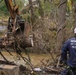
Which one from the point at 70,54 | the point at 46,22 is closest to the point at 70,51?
the point at 70,54

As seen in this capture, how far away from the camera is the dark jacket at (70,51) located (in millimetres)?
7918

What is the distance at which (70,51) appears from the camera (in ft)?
26.2

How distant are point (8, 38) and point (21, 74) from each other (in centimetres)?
179

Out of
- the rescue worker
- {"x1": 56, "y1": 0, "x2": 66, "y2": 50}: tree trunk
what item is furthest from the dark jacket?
{"x1": 56, "y1": 0, "x2": 66, "y2": 50}: tree trunk

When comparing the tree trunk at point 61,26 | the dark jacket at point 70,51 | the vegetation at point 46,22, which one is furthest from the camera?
the tree trunk at point 61,26

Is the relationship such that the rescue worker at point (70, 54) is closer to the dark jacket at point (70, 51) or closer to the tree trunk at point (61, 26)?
the dark jacket at point (70, 51)

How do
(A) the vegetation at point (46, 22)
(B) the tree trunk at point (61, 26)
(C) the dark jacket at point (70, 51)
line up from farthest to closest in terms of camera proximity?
(B) the tree trunk at point (61, 26), (A) the vegetation at point (46, 22), (C) the dark jacket at point (70, 51)

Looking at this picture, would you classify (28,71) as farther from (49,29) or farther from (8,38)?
(49,29)

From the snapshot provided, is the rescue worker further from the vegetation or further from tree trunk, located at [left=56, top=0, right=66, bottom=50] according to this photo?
tree trunk, located at [left=56, top=0, right=66, bottom=50]

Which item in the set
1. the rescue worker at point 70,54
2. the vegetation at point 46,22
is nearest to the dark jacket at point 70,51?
the rescue worker at point 70,54

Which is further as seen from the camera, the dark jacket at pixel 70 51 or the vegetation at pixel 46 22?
the vegetation at pixel 46 22

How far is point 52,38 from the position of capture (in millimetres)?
17906

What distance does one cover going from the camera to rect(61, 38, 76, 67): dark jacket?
7918 mm

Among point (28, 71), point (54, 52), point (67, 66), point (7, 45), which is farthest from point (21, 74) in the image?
point (54, 52)
